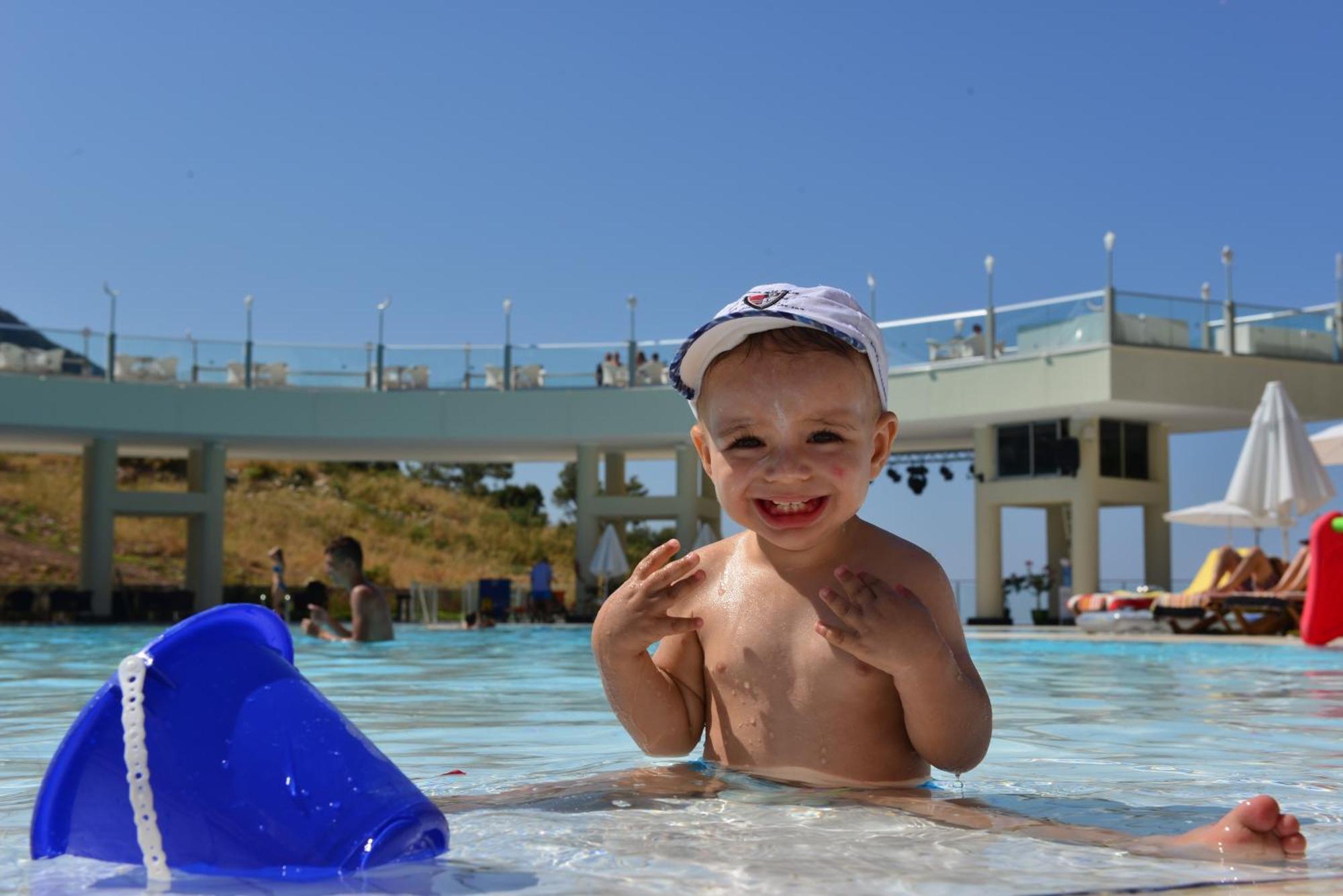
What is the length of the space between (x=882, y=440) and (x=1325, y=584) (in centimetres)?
740

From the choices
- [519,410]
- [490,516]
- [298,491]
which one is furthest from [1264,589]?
[298,491]

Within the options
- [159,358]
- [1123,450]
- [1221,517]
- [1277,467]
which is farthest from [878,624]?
[159,358]

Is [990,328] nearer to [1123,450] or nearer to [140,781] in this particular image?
[1123,450]

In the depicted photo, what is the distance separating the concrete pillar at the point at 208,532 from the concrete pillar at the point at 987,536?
14311mm

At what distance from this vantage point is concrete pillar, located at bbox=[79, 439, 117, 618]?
2503 centimetres

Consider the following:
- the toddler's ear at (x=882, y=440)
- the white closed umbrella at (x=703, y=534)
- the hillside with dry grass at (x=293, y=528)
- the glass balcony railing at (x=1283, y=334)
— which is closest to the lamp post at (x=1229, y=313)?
the glass balcony railing at (x=1283, y=334)

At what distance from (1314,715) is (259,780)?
492 centimetres

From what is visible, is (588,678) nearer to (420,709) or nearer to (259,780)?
(420,709)

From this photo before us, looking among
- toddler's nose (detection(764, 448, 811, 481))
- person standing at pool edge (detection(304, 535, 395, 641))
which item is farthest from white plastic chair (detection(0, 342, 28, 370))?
toddler's nose (detection(764, 448, 811, 481))

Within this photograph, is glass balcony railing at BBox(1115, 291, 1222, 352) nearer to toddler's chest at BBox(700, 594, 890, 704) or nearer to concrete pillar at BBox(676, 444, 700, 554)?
concrete pillar at BBox(676, 444, 700, 554)

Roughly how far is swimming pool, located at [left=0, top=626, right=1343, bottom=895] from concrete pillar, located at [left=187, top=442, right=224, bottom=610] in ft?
58.0

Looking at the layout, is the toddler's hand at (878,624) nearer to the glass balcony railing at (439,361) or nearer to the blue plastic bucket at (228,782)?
the blue plastic bucket at (228,782)

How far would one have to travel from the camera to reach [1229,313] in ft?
72.9

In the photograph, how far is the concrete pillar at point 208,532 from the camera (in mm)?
26156
